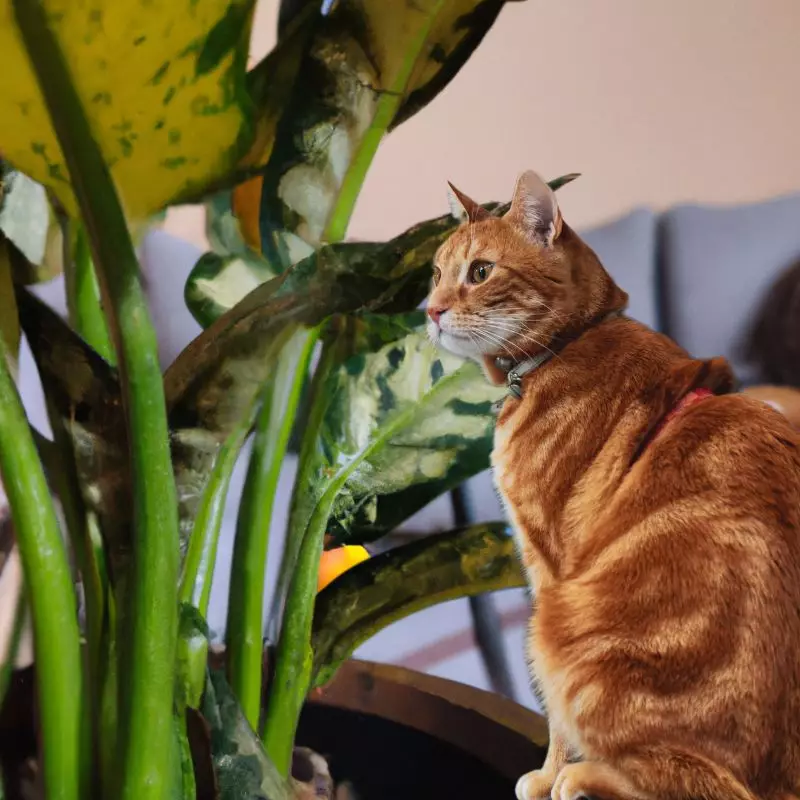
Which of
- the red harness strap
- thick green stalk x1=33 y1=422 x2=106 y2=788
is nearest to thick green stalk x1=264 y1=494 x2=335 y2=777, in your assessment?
thick green stalk x1=33 y1=422 x2=106 y2=788

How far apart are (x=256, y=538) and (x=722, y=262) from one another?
393 millimetres

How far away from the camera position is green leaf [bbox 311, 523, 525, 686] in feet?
1.48

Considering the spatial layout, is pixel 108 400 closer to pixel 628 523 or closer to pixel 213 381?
pixel 213 381

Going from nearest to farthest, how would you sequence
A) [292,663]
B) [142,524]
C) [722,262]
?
[142,524] < [292,663] < [722,262]

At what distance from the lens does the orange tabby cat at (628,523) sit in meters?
0.36

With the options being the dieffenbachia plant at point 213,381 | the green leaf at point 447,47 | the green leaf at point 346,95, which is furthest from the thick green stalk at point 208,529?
the green leaf at point 447,47

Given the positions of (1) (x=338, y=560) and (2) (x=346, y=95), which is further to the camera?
(1) (x=338, y=560)

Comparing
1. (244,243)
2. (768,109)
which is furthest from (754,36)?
(244,243)

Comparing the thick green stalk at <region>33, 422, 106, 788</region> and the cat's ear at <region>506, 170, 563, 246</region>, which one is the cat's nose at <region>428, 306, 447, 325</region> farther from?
the thick green stalk at <region>33, 422, 106, 788</region>

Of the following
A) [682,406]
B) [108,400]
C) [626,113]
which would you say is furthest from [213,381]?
[626,113]

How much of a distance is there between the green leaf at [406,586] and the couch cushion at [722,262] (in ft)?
0.67

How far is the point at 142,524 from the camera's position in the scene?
33 cm

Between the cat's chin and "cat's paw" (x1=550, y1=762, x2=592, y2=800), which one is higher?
the cat's chin

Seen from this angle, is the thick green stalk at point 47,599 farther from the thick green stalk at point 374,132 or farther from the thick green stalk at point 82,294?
the thick green stalk at point 374,132
